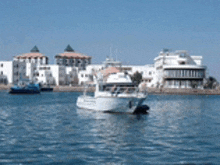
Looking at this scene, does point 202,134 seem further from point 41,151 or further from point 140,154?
point 41,151

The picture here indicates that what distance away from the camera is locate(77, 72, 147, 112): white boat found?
3788 cm

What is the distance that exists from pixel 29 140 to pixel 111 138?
536 cm

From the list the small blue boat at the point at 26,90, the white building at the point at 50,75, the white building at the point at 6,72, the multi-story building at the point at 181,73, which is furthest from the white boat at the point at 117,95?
the white building at the point at 50,75

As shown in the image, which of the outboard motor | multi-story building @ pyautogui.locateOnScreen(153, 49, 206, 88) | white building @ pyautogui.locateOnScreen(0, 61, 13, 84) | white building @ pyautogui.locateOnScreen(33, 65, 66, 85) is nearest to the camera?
the outboard motor

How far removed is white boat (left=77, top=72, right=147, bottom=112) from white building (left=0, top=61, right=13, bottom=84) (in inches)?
3814

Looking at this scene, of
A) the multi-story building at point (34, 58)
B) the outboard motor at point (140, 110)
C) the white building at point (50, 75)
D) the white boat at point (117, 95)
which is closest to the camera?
the white boat at point (117, 95)

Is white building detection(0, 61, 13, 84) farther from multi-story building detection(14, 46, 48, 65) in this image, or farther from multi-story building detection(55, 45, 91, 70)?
multi-story building detection(55, 45, 91, 70)

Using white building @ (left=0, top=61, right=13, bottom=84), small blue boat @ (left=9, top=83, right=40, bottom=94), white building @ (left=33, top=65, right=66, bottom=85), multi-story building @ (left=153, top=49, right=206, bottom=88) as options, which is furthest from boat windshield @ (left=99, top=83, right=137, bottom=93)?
white building @ (left=0, top=61, right=13, bottom=84)

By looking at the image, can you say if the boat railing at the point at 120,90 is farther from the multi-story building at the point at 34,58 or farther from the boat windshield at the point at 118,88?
the multi-story building at the point at 34,58

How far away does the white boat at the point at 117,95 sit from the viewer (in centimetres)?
3788

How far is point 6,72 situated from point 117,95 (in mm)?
103711

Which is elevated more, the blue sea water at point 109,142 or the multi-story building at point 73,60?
the multi-story building at point 73,60

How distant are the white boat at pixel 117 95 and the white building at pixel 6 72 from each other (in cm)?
9687

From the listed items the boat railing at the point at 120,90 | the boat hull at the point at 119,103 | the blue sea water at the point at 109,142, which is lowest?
the blue sea water at the point at 109,142
